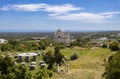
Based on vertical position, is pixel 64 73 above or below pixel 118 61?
below

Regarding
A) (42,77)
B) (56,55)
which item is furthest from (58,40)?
(42,77)

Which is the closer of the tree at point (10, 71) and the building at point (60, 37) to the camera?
the tree at point (10, 71)

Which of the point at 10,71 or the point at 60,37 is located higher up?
the point at 10,71

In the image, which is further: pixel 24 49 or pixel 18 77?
pixel 24 49

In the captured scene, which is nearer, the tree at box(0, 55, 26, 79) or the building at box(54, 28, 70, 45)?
the tree at box(0, 55, 26, 79)

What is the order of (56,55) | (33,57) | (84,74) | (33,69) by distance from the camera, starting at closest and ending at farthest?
(84,74)
(33,69)
(56,55)
(33,57)

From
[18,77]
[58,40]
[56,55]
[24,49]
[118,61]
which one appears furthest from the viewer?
[58,40]

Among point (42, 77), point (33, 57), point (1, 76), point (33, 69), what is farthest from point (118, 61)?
point (33, 57)

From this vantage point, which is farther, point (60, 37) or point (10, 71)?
point (60, 37)

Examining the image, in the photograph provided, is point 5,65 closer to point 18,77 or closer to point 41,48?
point 18,77
